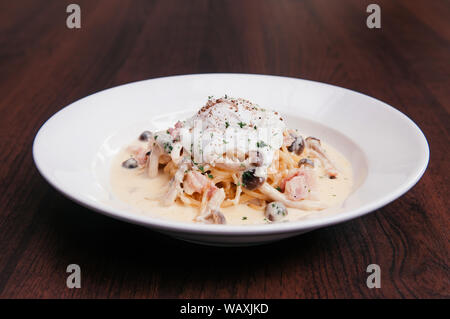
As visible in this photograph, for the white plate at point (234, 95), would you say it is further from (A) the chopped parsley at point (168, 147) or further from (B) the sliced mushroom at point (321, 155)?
(A) the chopped parsley at point (168, 147)

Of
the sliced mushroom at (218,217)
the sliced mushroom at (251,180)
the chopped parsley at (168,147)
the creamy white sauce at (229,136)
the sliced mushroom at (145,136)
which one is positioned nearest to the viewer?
the sliced mushroom at (218,217)

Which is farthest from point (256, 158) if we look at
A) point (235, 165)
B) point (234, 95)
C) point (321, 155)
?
point (234, 95)

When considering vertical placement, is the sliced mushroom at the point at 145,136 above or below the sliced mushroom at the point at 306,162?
above

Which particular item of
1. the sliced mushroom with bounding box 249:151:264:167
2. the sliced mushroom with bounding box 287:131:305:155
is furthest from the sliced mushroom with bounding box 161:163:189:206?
the sliced mushroom with bounding box 287:131:305:155

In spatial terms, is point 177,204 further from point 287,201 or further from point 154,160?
point 287,201

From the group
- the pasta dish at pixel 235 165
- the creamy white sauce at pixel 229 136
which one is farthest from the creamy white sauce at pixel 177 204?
the creamy white sauce at pixel 229 136
